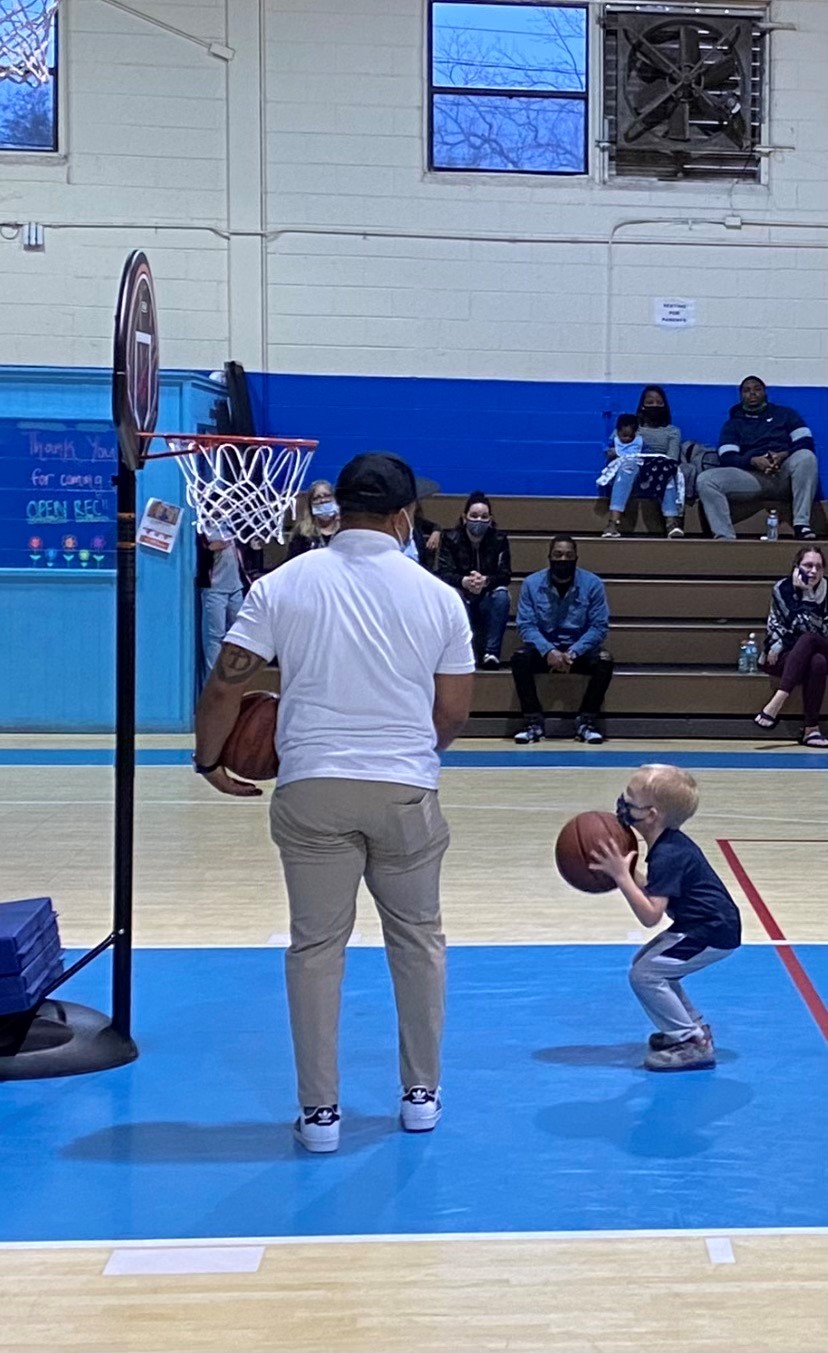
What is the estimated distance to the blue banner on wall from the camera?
41.5 ft

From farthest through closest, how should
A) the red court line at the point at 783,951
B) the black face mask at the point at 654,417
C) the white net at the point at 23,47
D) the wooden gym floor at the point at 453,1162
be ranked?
the black face mask at the point at 654,417 → the white net at the point at 23,47 → the red court line at the point at 783,951 → the wooden gym floor at the point at 453,1162

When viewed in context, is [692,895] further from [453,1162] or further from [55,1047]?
[55,1047]

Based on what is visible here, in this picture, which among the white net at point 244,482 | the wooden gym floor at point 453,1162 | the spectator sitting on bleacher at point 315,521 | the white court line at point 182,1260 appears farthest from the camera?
the spectator sitting on bleacher at point 315,521

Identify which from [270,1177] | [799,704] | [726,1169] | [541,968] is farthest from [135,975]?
[799,704]

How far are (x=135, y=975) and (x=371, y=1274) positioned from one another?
2.52 meters

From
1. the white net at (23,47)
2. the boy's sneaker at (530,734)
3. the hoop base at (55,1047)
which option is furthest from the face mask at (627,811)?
the boy's sneaker at (530,734)

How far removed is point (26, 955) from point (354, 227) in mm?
10835

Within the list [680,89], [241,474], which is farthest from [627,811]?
[680,89]

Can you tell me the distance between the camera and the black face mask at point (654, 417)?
13.9 metres

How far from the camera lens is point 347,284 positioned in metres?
14.2

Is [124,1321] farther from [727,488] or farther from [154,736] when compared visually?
[727,488]

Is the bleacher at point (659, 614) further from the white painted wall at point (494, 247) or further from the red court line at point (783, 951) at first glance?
the red court line at point (783, 951)

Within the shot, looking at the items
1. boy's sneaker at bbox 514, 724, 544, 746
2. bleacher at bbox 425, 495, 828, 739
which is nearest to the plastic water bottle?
bleacher at bbox 425, 495, 828, 739

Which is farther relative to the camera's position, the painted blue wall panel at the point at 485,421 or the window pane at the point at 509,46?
the painted blue wall panel at the point at 485,421
